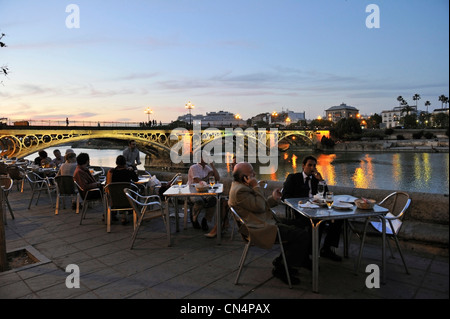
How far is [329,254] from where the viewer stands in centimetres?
385

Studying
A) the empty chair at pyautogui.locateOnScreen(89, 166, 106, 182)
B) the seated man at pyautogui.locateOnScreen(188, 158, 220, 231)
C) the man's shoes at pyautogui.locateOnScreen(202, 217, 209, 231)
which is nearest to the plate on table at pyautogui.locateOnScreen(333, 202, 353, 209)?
the seated man at pyautogui.locateOnScreen(188, 158, 220, 231)

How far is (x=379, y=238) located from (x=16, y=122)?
2745 centimetres

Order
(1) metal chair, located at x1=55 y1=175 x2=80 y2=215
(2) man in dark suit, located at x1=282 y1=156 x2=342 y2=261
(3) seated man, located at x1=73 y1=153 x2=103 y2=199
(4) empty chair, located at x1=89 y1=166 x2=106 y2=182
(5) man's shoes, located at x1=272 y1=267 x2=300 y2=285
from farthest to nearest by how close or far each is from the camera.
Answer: (4) empty chair, located at x1=89 y1=166 x2=106 y2=182 → (1) metal chair, located at x1=55 y1=175 x2=80 y2=215 → (3) seated man, located at x1=73 y1=153 x2=103 y2=199 → (2) man in dark suit, located at x1=282 y1=156 x2=342 y2=261 → (5) man's shoes, located at x1=272 y1=267 x2=300 y2=285

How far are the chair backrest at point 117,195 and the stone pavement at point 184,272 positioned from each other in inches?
18.9

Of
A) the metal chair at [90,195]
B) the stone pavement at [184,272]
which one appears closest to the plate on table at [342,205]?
the stone pavement at [184,272]

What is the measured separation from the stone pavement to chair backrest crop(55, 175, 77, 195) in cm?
182

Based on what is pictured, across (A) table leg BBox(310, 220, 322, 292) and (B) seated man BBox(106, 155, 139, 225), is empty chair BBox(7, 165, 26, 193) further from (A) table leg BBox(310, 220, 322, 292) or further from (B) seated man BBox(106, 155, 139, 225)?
(A) table leg BBox(310, 220, 322, 292)

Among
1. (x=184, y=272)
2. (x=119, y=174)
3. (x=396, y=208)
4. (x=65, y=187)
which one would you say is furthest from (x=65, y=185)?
(x=396, y=208)

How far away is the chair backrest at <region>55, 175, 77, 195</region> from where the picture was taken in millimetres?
6846

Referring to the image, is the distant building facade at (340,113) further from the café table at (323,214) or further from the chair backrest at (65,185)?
the café table at (323,214)

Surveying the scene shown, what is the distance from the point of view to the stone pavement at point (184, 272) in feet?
9.90
